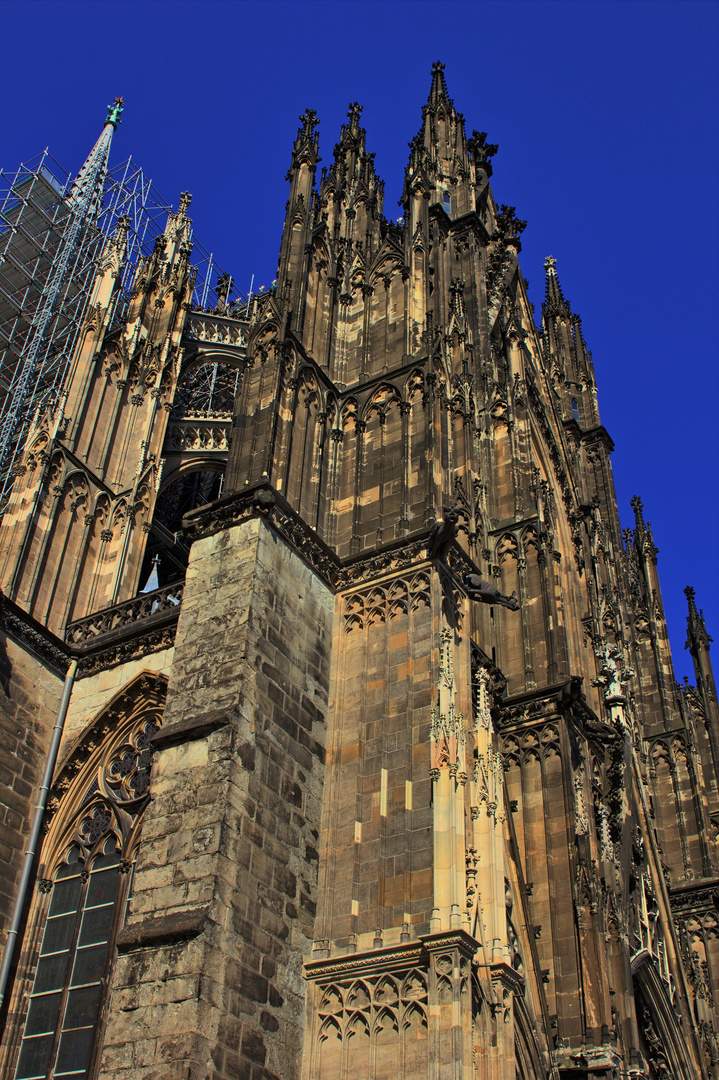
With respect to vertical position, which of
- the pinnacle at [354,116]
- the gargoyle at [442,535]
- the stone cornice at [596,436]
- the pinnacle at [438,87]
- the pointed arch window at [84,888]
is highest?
the pinnacle at [438,87]

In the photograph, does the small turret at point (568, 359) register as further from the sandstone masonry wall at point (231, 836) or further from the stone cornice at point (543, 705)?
the sandstone masonry wall at point (231, 836)

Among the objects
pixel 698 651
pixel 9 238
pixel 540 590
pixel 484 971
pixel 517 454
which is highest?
pixel 9 238

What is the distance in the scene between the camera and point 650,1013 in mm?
18672

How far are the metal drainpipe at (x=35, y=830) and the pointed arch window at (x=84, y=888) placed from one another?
0.22 m

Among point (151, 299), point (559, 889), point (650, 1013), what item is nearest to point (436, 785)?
point (559, 889)

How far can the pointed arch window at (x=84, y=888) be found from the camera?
13195mm

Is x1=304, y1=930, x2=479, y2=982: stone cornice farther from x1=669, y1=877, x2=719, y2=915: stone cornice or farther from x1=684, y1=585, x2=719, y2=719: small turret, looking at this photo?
x1=684, y1=585, x2=719, y2=719: small turret

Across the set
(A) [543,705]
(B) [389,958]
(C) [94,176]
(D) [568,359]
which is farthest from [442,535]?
(C) [94,176]

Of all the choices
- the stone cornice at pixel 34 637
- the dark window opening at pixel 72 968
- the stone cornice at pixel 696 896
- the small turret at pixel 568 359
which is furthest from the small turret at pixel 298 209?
the stone cornice at pixel 696 896

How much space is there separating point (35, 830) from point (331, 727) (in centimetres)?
488

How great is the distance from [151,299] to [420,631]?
14323 mm

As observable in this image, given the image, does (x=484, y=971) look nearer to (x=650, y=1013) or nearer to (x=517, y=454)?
(x=650, y=1013)

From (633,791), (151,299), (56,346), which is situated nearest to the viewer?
(633,791)

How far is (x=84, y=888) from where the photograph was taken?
14.4 metres
